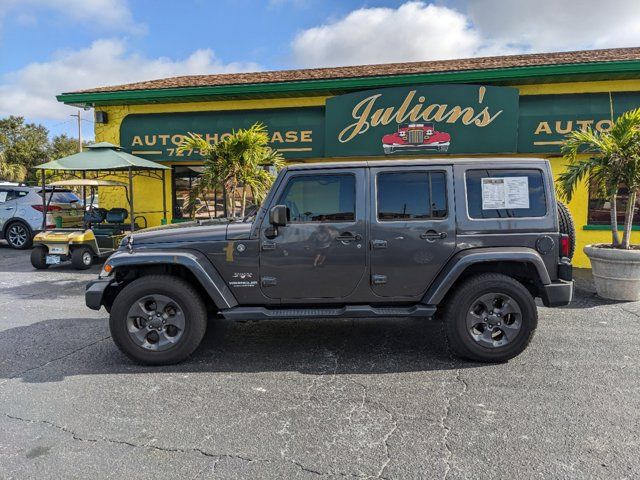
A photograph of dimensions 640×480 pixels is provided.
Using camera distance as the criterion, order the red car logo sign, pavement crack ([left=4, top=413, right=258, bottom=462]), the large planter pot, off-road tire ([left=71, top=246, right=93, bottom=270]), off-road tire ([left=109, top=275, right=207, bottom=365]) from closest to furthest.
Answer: pavement crack ([left=4, top=413, right=258, bottom=462]), off-road tire ([left=109, top=275, right=207, bottom=365]), the large planter pot, off-road tire ([left=71, top=246, right=93, bottom=270]), the red car logo sign

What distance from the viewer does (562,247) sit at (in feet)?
13.6

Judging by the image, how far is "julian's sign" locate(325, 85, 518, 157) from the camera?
9320mm

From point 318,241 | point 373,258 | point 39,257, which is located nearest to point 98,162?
point 39,257

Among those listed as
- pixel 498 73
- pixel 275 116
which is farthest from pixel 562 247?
pixel 275 116

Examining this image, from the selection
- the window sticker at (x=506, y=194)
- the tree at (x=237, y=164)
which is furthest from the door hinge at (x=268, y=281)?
the tree at (x=237, y=164)

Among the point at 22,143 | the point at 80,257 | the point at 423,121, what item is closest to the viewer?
the point at 80,257

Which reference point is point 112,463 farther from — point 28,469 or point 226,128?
point 226,128

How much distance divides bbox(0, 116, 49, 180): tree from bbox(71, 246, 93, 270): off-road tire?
2705cm

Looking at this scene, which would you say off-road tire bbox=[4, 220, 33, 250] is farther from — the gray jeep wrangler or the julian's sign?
the gray jeep wrangler

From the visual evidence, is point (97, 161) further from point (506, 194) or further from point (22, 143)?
point (22, 143)

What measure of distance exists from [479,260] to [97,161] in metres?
8.13

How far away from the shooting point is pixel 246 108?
35.2 ft

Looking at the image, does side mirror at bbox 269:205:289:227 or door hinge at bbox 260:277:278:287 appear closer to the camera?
side mirror at bbox 269:205:289:227

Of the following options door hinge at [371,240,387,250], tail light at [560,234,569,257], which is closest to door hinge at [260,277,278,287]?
door hinge at [371,240,387,250]
